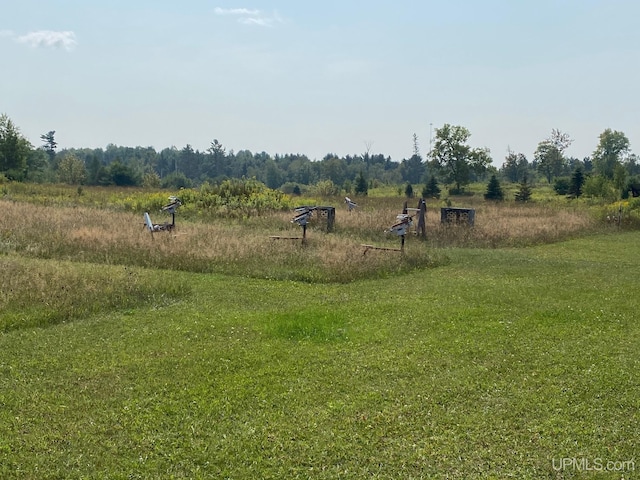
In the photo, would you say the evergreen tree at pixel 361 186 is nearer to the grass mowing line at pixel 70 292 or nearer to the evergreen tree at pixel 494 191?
the evergreen tree at pixel 494 191

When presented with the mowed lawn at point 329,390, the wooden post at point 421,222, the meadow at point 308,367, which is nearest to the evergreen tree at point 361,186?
the wooden post at point 421,222

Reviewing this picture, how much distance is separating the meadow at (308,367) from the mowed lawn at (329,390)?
0.03 m

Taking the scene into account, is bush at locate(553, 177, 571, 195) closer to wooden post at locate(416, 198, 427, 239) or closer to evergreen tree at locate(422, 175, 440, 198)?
evergreen tree at locate(422, 175, 440, 198)

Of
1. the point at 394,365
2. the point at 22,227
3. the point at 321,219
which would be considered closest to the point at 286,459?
the point at 394,365

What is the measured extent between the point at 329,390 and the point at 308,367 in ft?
2.48

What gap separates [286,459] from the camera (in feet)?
15.5

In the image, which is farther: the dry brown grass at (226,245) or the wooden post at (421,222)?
the wooden post at (421,222)

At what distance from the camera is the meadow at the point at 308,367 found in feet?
15.7

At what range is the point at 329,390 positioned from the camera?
6.20 metres

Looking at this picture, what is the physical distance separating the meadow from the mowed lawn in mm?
25

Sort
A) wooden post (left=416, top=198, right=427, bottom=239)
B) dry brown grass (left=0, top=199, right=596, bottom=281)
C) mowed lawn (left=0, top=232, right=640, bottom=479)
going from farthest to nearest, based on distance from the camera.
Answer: wooden post (left=416, top=198, right=427, bottom=239) → dry brown grass (left=0, top=199, right=596, bottom=281) → mowed lawn (left=0, top=232, right=640, bottom=479)

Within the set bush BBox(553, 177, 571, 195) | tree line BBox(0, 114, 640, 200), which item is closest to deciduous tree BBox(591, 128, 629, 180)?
tree line BBox(0, 114, 640, 200)

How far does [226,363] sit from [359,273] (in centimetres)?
650

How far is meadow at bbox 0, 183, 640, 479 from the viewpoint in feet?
15.7
